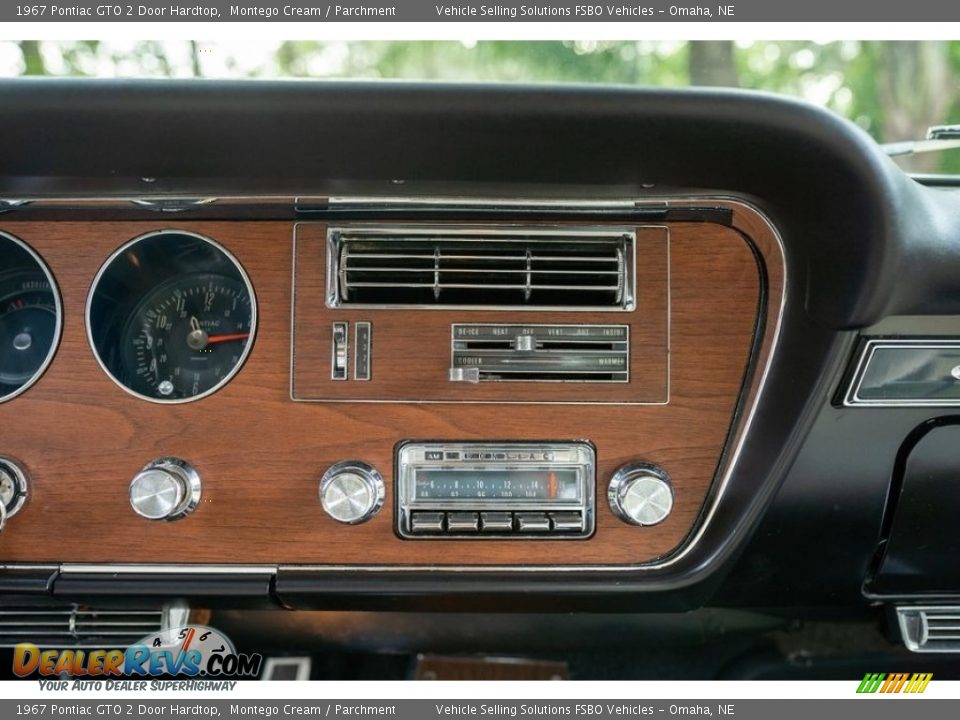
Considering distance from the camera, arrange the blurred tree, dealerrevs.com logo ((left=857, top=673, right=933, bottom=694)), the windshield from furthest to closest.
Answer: dealerrevs.com logo ((left=857, top=673, right=933, bottom=694)) < the blurred tree < the windshield

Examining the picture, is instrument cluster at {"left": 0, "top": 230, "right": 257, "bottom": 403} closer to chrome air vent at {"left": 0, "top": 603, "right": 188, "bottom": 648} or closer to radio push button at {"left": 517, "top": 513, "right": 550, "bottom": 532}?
chrome air vent at {"left": 0, "top": 603, "right": 188, "bottom": 648}

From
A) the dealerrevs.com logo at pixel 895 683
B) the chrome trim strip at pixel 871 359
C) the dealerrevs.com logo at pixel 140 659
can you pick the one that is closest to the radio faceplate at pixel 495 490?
the chrome trim strip at pixel 871 359

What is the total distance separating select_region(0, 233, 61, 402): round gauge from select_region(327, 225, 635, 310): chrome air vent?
70 centimetres

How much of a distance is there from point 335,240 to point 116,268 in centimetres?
52

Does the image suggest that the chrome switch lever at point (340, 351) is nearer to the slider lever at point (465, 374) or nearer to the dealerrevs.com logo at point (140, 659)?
the slider lever at point (465, 374)

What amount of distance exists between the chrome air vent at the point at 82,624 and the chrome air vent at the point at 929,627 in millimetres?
1701

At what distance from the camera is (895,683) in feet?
6.95

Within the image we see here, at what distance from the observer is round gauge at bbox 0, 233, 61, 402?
1.87 metres

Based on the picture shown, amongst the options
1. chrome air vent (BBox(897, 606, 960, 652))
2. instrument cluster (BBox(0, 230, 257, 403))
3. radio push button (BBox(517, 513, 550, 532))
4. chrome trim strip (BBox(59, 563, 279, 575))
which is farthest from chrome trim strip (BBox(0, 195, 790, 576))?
chrome air vent (BBox(897, 606, 960, 652))

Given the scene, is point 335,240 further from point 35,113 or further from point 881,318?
point 881,318

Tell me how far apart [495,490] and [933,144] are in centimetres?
130

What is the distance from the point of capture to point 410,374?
5.69ft

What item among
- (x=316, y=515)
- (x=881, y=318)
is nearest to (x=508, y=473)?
(x=316, y=515)

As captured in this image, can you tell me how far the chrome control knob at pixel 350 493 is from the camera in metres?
1.71
